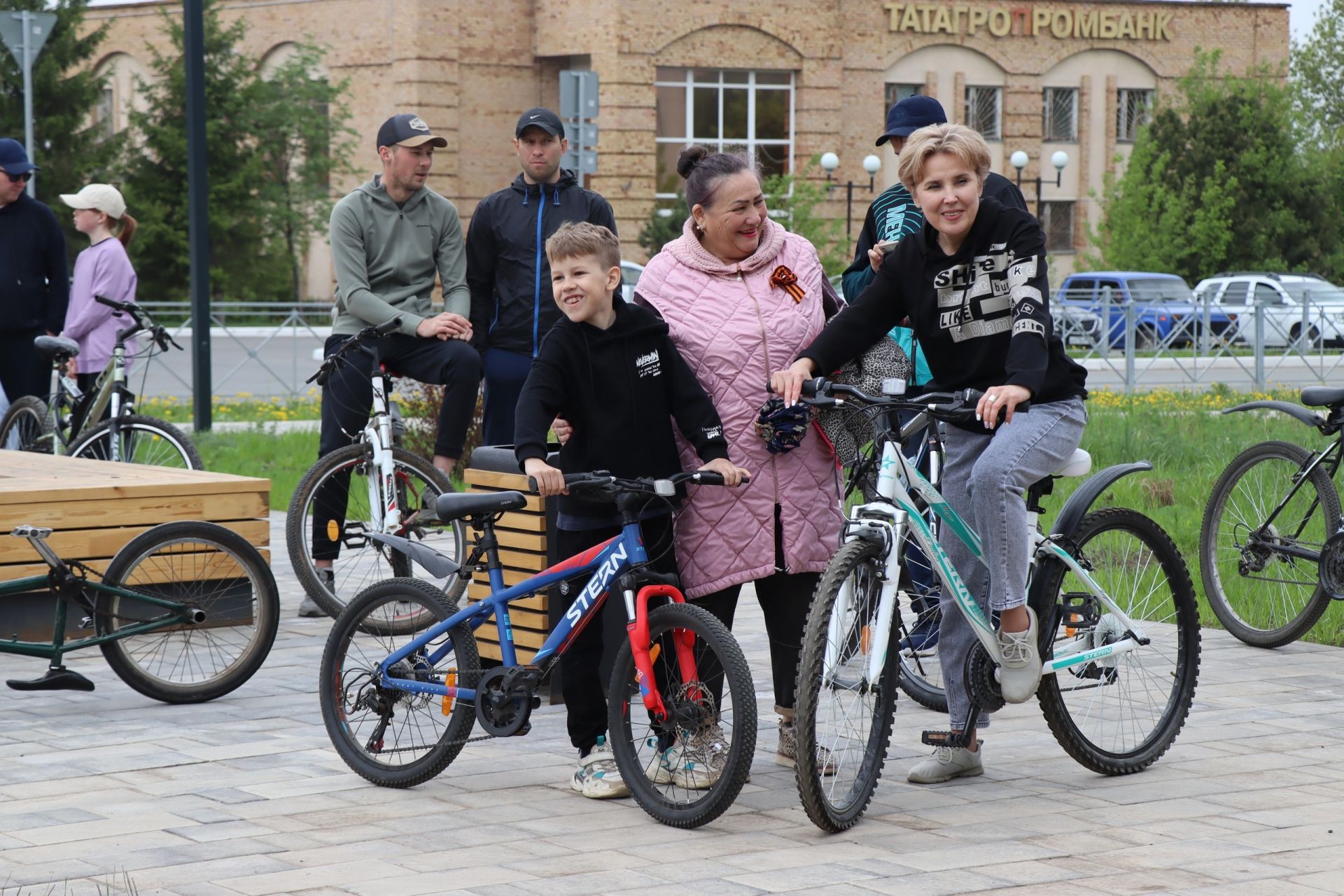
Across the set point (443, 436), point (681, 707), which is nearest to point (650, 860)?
point (681, 707)

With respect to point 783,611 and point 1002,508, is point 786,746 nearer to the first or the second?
point 783,611

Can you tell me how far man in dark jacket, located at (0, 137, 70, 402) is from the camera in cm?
1066

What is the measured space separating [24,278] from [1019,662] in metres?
7.12

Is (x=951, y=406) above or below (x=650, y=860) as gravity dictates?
above

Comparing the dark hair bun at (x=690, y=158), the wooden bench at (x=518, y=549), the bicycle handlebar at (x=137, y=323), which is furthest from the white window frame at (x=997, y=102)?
the wooden bench at (x=518, y=549)

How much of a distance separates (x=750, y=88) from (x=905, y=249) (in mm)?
44843

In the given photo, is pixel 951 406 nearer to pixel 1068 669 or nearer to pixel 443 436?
pixel 1068 669

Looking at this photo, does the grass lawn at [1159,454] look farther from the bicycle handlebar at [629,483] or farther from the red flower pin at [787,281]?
the bicycle handlebar at [629,483]

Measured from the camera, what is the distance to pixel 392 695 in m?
5.63

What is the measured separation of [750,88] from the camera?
4947 centimetres

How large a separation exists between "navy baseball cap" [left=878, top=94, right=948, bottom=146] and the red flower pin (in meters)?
1.38

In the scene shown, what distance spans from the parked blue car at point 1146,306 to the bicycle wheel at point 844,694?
2282 cm

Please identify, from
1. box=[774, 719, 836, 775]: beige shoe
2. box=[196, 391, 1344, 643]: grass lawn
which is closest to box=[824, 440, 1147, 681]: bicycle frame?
box=[774, 719, 836, 775]: beige shoe

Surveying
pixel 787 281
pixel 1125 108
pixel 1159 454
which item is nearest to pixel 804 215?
pixel 1125 108
